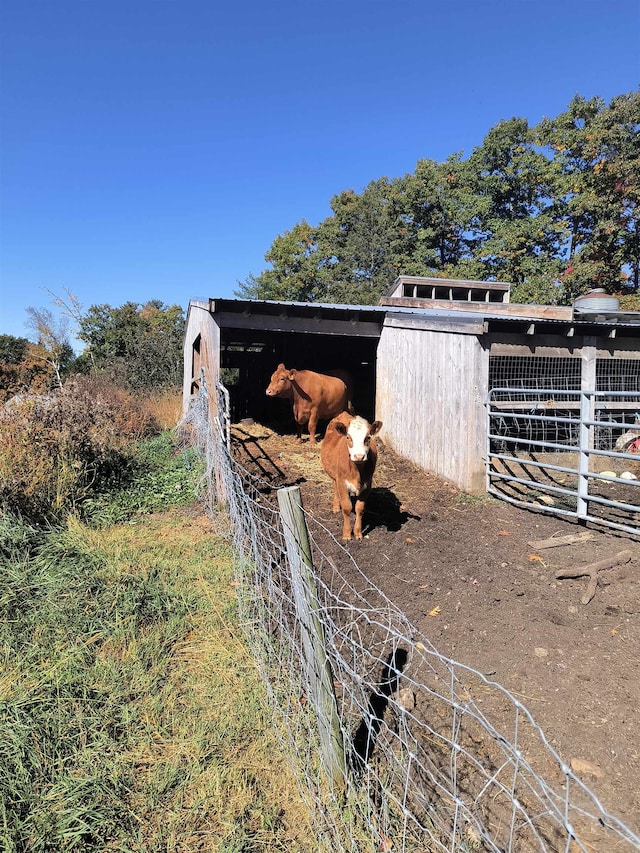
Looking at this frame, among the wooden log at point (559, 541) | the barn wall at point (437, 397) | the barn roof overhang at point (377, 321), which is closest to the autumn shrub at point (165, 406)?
the barn roof overhang at point (377, 321)

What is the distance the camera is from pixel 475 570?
4.91 m

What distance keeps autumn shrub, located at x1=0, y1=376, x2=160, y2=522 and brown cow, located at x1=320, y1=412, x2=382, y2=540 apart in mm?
3008

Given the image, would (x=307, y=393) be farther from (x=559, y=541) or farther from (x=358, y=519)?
(x=559, y=541)

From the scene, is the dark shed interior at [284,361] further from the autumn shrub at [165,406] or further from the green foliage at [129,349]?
the green foliage at [129,349]

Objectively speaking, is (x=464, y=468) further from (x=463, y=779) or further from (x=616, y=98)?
(x=616, y=98)

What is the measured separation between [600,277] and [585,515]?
21.9 metres

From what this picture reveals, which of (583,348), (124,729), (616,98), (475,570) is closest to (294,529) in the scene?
(124,729)

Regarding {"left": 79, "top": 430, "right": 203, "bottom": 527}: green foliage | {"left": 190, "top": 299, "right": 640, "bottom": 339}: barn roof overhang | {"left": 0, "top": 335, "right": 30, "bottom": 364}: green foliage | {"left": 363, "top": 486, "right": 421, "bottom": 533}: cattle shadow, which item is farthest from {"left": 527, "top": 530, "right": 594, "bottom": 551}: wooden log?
{"left": 0, "top": 335, "right": 30, "bottom": 364}: green foliage

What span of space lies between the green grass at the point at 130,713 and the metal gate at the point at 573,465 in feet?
12.7

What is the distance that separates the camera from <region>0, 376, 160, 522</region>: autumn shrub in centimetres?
539

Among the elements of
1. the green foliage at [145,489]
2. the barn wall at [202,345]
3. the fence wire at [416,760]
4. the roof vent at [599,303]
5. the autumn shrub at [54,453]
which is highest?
the roof vent at [599,303]

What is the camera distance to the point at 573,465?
8.95 m

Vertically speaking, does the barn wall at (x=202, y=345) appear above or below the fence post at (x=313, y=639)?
above

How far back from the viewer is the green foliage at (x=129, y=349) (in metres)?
20.8
